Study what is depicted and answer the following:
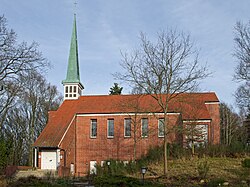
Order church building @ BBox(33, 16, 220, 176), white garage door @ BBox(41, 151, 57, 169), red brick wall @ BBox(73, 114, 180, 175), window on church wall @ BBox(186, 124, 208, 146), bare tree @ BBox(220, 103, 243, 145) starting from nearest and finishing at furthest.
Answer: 1. window on church wall @ BBox(186, 124, 208, 146)
2. white garage door @ BBox(41, 151, 57, 169)
3. church building @ BBox(33, 16, 220, 176)
4. red brick wall @ BBox(73, 114, 180, 175)
5. bare tree @ BBox(220, 103, 243, 145)

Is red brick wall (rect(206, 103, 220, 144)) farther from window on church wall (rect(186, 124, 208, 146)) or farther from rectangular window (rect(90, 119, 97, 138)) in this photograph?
rectangular window (rect(90, 119, 97, 138))

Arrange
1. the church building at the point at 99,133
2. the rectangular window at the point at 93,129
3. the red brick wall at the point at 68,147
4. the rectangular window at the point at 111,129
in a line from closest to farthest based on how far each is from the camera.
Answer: the church building at the point at 99,133, the red brick wall at the point at 68,147, the rectangular window at the point at 111,129, the rectangular window at the point at 93,129

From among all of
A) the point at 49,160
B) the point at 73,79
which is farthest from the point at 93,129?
the point at 73,79

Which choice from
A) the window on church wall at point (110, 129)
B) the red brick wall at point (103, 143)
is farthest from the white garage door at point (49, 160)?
the window on church wall at point (110, 129)

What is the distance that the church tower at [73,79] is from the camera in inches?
1588

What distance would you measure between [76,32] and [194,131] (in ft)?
81.0

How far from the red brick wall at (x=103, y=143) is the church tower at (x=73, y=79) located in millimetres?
5140

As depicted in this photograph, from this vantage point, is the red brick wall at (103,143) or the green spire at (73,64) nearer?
the red brick wall at (103,143)

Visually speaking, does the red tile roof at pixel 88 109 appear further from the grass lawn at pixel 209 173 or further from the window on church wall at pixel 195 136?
the grass lawn at pixel 209 173

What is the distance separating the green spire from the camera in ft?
134

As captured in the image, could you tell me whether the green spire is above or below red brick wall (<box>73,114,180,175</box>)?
above

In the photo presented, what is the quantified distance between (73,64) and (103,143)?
11.7m

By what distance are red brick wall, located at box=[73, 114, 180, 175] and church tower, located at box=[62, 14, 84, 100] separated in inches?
202

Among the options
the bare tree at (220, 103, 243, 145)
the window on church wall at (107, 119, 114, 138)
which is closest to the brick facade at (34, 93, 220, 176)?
the window on church wall at (107, 119, 114, 138)
